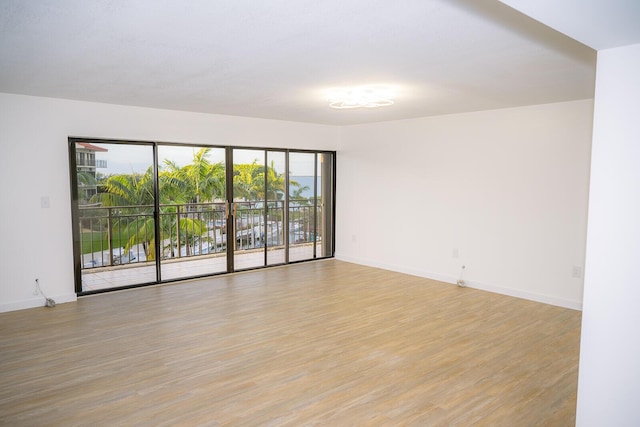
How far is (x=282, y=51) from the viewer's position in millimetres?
2896

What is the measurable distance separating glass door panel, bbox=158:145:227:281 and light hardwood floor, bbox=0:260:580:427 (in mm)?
1377

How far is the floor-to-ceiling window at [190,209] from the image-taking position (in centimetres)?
552

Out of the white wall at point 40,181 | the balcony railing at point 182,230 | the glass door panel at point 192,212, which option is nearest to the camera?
the white wall at point 40,181

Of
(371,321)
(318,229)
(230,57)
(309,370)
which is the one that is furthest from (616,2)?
(318,229)


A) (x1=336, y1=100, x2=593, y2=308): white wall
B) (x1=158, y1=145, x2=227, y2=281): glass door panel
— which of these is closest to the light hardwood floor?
(x1=336, y1=100, x2=593, y2=308): white wall

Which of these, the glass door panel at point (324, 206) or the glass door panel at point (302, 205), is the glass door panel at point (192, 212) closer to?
the glass door panel at point (302, 205)

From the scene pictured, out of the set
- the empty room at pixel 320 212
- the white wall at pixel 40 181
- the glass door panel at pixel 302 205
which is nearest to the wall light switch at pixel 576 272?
the empty room at pixel 320 212

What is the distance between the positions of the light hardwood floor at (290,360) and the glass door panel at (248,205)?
5.17 feet

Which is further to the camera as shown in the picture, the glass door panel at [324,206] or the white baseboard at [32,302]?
the glass door panel at [324,206]

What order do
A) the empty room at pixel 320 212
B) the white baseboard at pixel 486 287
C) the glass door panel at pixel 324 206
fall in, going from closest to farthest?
the empty room at pixel 320 212
the white baseboard at pixel 486 287
the glass door panel at pixel 324 206

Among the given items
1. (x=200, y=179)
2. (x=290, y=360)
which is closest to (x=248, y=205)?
(x=200, y=179)

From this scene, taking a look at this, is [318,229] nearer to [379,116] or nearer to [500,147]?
[379,116]

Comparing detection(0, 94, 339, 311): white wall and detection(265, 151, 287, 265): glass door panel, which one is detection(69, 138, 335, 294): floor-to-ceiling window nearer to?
detection(265, 151, 287, 265): glass door panel

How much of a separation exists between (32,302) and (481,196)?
221 inches
